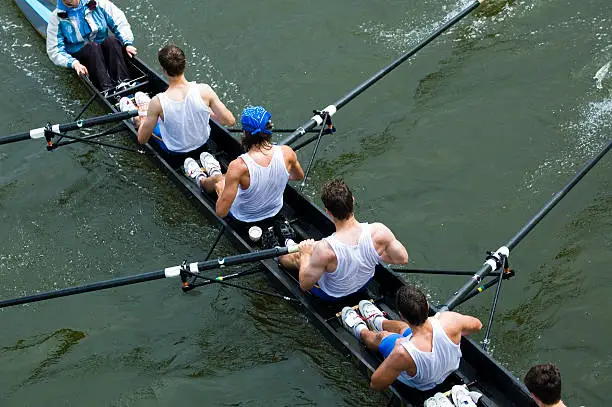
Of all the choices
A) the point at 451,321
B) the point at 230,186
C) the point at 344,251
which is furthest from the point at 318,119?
the point at 451,321

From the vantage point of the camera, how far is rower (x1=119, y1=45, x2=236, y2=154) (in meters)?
8.76

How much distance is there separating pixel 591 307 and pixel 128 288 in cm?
568

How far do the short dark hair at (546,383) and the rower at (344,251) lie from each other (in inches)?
74.2

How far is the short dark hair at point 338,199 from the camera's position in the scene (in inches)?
277

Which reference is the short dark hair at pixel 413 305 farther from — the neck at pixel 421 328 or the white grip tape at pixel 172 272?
the white grip tape at pixel 172 272

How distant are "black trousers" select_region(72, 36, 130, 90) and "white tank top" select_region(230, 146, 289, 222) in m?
4.01

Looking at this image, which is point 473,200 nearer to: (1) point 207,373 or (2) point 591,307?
(2) point 591,307

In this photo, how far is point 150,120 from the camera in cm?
928

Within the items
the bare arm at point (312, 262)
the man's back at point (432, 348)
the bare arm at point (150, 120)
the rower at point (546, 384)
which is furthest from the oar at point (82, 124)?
the rower at point (546, 384)

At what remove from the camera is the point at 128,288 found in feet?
32.0

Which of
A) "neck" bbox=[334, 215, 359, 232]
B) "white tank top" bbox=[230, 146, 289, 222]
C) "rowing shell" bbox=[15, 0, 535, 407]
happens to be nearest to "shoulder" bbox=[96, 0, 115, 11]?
"rowing shell" bbox=[15, 0, 535, 407]

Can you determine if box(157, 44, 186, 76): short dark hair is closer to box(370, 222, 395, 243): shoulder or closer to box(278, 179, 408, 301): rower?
box(278, 179, 408, 301): rower

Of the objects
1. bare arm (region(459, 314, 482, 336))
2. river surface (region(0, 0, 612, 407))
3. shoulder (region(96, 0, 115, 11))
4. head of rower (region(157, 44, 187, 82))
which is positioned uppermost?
head of rower (region(157, 44, 187, 82))

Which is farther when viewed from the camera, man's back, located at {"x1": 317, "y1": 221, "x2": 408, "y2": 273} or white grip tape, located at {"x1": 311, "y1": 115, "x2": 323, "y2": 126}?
white grip tape, located at {"x1": 311, "y1": 115, "x2": 323, "y2": 126}
